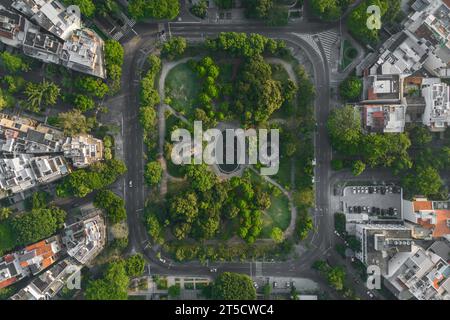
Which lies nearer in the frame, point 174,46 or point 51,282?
point 51,282

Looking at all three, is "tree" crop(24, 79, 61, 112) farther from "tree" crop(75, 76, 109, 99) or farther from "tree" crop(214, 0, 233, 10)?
"tree" crop(214, 0, 233, 10)

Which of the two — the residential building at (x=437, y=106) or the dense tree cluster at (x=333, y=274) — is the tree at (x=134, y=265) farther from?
the residential building at (x=437, y=106)

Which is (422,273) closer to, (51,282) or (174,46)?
(174,46)

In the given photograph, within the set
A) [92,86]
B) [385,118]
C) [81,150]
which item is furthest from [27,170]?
[385,118]

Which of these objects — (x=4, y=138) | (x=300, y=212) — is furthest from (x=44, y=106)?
(x=300, y=212)

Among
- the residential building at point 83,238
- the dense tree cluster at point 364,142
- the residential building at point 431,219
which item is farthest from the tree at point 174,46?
the residential building at point 431,219

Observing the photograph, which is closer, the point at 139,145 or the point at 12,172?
the point at 12,172

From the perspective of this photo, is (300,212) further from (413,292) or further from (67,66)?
(67,66)
